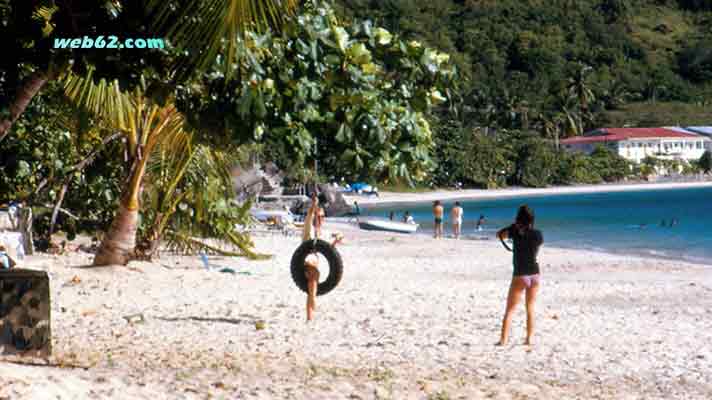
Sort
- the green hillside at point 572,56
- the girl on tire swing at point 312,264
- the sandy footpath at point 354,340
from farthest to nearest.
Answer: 1. the green hillside at point 572,56
2. the girl on tire swing at point 312,264
3. the sandy footpath at point 354,340

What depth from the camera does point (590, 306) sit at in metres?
11.9

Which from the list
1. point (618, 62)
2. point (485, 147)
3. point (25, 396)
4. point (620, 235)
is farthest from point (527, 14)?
point (25, 396)

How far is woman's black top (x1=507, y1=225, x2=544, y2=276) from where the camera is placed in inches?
327

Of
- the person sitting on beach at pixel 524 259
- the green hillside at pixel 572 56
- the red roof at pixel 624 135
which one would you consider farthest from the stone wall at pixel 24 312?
the red roof at pixel 624 135

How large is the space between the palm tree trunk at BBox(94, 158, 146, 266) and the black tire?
4.33 m

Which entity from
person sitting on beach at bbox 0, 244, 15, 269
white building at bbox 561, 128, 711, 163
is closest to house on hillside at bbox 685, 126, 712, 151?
white building at bbox 561, 128, 711, 163

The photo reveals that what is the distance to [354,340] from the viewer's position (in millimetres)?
8773

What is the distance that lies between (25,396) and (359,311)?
5.34m

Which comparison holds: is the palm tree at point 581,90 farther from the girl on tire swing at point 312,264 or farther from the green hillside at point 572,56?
the girl on tire swing at point 312,264

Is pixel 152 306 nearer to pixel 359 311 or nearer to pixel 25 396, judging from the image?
pixel 359 311

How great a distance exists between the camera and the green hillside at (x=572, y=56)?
4823 inches

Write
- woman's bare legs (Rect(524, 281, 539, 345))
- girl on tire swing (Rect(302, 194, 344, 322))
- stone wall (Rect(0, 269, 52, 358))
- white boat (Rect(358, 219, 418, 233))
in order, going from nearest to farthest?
stone wall (Rect(0, 269, 52, 358)), woman's bare legs (Rect(524, 281, 539, 345)), girl on tire swing (Rect(302, 194, 344, 322)), white boat (Rect(358, 219, 418, 233))

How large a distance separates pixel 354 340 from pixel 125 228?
5503 mm

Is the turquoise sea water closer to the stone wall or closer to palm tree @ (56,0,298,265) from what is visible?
palm tree @ (56,0,298,265)
